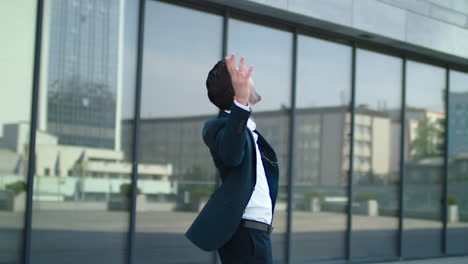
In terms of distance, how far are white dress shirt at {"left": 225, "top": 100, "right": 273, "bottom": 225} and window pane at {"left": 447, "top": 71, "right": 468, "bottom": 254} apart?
8.00 meters

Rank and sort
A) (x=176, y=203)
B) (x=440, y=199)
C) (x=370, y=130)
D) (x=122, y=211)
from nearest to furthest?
1. (x=122, y=211)
2. (x=176, y=203)
3. (x=370, y=130)
4. (x=440, y=199)

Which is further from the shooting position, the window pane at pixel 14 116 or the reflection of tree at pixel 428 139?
the reflection of tree at pixel 428 139

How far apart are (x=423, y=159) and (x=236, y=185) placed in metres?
7.58

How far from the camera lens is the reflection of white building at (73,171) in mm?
5277

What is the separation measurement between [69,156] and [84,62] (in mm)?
963

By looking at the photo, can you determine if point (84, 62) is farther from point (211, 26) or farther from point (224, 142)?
point (224, 142)

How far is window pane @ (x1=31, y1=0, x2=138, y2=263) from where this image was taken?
543cm

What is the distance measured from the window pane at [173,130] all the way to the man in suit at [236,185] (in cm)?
390

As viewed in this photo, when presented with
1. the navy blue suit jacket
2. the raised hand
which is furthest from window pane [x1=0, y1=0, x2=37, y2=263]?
the raised hand

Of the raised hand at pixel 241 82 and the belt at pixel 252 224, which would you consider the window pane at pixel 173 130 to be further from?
the raised hand at pixel 241 82

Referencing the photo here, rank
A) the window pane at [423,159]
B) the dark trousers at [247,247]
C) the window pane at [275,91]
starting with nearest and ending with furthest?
the dark trousers at [247,247] → the window pane at [275,91] → the window pane at [423,159]

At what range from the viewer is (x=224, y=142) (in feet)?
6.80

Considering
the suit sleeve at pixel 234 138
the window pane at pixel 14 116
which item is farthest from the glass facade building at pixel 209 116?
the suit sleeve at pixel 234 138

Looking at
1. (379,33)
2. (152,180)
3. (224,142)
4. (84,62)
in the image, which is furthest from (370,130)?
(224,142)
